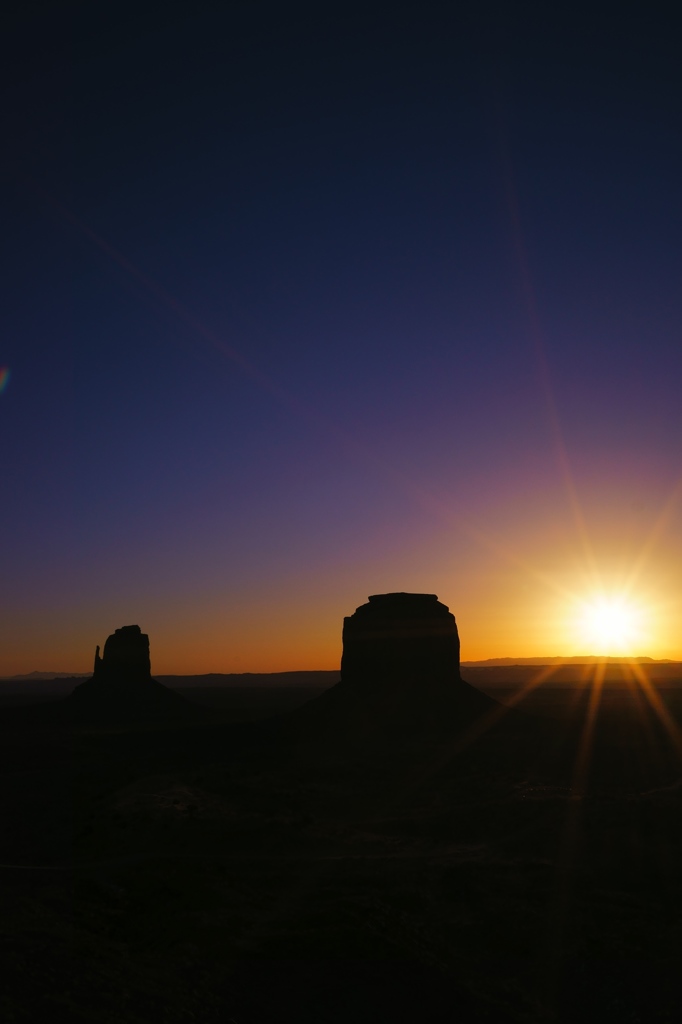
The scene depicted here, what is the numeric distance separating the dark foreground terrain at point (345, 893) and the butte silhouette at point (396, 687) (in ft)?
37.2

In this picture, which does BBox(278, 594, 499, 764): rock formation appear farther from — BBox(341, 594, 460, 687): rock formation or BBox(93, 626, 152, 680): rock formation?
BBox(93, 626, 152, 680): rock formation

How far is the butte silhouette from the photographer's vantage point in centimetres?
5809

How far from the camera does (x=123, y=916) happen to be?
2112cm

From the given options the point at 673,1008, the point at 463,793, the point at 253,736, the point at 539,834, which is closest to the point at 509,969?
the point at 673,1008

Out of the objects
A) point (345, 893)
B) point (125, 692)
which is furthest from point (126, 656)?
point (345, 893)

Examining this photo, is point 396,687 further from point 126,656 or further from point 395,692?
point 126,656

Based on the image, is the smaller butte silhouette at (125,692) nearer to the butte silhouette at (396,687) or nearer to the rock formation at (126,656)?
the rock formation at (126,656)

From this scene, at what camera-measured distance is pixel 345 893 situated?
22766 mm

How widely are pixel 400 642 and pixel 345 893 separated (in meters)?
43.3

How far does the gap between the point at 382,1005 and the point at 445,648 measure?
169 feet

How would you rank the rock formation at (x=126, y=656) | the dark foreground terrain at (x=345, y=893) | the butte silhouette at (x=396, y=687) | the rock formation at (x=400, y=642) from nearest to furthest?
the dark foreground terrain at (x=345, y=893) < the butte silhouette at (x=396, y=687) < the rock formation at (x=400, y=642) < the rock formation at (x=126, y=656)

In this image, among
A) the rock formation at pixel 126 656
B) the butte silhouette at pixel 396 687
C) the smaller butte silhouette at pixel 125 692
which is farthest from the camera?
the rock formation at pixel 126 656

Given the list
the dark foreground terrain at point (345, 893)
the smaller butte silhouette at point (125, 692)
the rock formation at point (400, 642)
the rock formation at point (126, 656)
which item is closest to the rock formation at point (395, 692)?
the rock formation at point (400, 642)

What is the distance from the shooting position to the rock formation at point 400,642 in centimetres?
6494
